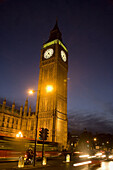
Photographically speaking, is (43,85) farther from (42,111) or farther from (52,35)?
(52,35)

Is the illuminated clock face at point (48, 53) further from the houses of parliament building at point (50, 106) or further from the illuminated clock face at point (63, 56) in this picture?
the illuminated clock face at point (63, 56)

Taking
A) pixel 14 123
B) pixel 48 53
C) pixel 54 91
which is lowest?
pixel 14 123

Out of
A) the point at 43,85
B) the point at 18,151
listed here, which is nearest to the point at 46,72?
the point at 43,85

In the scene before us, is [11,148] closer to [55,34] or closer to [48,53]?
[48,53]

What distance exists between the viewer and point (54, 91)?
196 feet

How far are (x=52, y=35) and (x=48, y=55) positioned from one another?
14.8 m

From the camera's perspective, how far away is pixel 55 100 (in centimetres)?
5816

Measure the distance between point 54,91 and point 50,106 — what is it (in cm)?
601

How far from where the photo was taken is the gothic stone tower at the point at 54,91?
56.1 metres

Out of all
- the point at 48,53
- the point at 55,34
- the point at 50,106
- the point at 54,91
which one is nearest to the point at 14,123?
the point at 50,106

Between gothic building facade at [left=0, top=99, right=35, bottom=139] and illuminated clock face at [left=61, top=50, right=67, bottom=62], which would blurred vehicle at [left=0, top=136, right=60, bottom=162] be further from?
illuminated clock face at [left=61, top=50, right=67, bottom=62]

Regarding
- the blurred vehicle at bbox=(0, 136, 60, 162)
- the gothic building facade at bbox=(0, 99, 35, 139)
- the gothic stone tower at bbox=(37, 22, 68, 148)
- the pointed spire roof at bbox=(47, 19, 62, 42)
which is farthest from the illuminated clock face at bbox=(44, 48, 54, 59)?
the blurred vehicle at bbox=(0, 136, 60, 162)

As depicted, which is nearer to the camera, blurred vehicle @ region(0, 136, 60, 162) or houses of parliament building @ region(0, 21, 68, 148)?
blurred vehicle @ region(0, 136, 60, 162)

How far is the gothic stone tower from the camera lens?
56147 millimetres
